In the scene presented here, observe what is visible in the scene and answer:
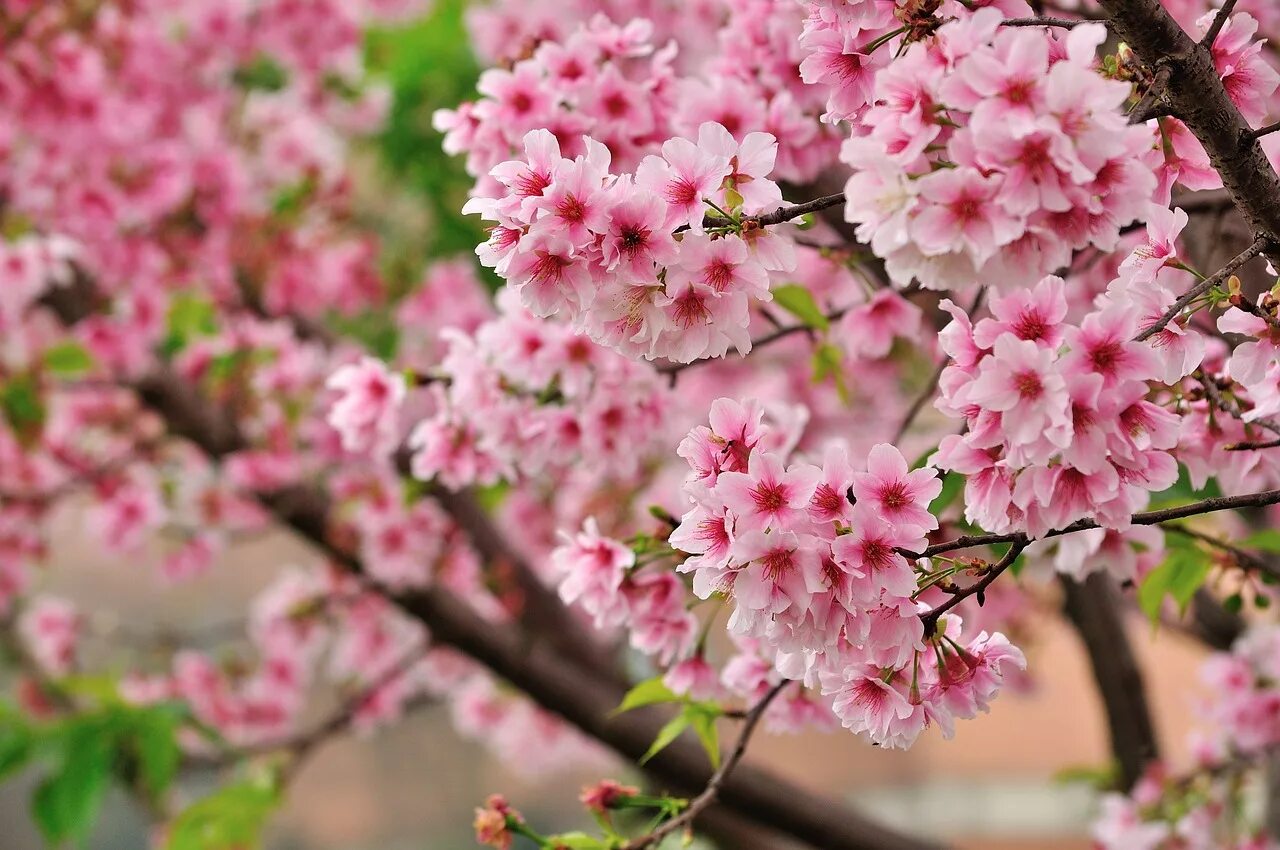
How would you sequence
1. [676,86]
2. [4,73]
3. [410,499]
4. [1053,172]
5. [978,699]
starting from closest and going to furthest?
1. [1053,172]
2. [978,699]
3. [676,86]
4. [410,499]
5. [4,73]

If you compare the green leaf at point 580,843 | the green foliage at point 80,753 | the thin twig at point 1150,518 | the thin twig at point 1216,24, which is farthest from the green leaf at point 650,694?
the green foliage at point 80,753

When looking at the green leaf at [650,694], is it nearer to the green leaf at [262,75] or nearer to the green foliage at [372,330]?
the green foliage at [372,330]

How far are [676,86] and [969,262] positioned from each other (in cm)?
52

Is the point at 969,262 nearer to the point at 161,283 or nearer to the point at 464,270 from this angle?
the point at 464,270

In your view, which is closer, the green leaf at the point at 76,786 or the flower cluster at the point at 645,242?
the flower cluster at the point at 645,242

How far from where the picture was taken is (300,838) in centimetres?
359

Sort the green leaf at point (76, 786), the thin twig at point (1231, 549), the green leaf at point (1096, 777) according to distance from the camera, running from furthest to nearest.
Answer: the green leaf at point (1096, 777)
the green leaf at point (76, 786)
the thin twig at point (1231, 549)

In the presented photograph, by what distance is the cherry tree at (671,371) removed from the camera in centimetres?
56

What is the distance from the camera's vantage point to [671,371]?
1.08m

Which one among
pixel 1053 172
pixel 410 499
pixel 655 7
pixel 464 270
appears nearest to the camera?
pixel 1053 172

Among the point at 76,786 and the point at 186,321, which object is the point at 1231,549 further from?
the point at 186,321

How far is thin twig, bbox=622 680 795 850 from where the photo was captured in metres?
0.81

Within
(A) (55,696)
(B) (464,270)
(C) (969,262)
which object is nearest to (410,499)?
(B) (464,270)

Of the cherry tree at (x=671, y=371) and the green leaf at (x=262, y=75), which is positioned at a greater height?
the green leaf at (x=262, y=75)
